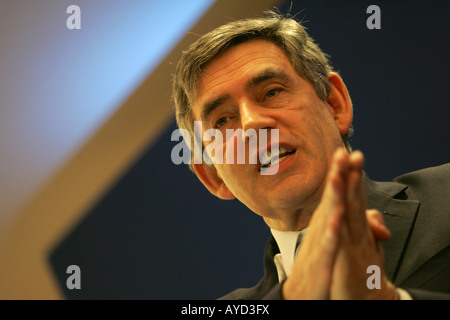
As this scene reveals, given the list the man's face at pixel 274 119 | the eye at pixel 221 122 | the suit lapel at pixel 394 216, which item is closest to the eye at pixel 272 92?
the man's face at pixel 274 119

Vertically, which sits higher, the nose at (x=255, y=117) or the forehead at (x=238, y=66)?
the forehead at (x=238, y=66)

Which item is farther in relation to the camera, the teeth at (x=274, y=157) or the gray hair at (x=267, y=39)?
the gray hair at (x=267, y=39)

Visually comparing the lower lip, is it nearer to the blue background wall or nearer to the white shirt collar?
the white shirt collar

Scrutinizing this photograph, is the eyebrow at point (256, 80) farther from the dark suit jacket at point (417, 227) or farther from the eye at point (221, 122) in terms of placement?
the dark suit jacket at point (417, 227)

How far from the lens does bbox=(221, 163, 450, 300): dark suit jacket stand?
0.96 meters

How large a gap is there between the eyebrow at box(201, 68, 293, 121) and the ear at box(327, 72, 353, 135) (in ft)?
0.48

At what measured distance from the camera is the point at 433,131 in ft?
4.35

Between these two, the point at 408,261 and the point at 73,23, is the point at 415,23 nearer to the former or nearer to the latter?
the point at 408,261

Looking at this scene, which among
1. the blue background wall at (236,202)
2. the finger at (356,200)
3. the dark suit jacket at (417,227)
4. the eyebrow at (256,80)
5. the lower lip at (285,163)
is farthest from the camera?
the blue background wall at (236,202)

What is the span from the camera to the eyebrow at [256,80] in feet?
3.86

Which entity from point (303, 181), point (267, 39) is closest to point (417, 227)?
point (303, 181)

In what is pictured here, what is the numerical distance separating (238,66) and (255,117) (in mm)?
175

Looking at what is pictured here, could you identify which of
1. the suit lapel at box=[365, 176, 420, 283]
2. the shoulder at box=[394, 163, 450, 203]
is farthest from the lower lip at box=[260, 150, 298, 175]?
the shoulder at box=[394, 163, 450, 203]

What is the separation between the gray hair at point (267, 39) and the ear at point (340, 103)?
21 mm
